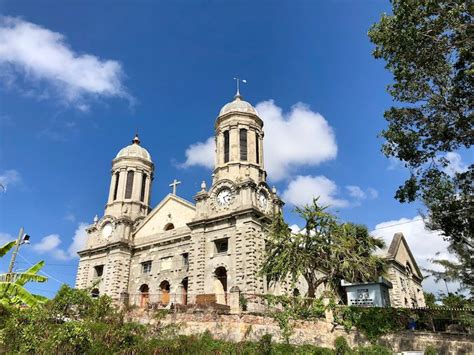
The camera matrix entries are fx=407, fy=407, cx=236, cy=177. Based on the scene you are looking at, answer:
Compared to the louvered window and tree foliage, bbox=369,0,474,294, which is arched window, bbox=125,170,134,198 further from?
tree foliage, bbox=369,0,474,294

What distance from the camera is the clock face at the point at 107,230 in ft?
115

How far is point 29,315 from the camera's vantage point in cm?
1828

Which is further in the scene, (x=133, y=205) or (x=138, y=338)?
(x=133, y=205)

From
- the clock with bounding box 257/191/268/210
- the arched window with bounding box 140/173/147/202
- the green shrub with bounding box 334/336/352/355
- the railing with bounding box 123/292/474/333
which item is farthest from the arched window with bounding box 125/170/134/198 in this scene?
Result: the green shrub with bounding box 334/336/352/355

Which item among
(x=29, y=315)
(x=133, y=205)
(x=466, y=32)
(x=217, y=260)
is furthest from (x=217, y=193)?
(x=466, y=32)

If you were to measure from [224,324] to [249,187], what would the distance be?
36.0ft

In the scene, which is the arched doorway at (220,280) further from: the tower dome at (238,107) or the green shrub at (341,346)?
the tower dome at (238,107)

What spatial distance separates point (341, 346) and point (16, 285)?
16.2 meters

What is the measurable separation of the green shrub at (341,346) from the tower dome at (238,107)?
777 inches

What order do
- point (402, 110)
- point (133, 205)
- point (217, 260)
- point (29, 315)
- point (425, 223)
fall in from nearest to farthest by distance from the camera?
point (402, 110), point (29, 315), point (425, 223), point (217, 260), point (133, 205)

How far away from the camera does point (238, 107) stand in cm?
3391

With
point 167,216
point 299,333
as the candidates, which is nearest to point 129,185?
point 167,216

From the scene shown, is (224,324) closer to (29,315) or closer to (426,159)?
(29,315)

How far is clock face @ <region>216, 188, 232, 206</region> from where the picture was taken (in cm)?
2919
